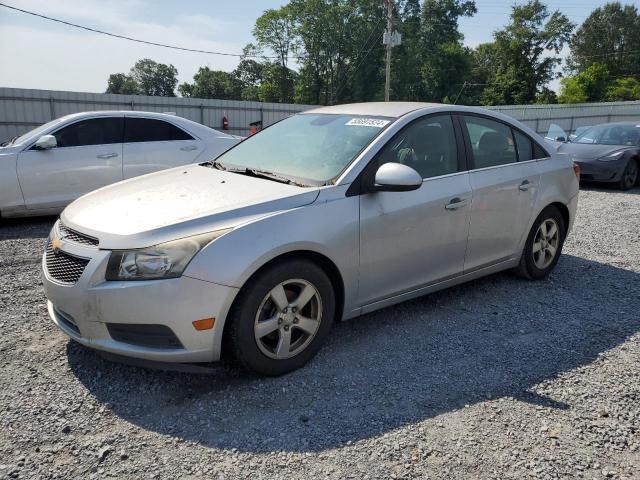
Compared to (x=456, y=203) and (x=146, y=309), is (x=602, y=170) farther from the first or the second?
(x=146, y=309)

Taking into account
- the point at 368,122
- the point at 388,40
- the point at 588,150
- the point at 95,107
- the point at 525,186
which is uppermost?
the point at 388,40

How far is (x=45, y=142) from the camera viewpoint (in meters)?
6.80

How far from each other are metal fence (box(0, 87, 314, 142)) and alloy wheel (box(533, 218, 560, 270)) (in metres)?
12.6

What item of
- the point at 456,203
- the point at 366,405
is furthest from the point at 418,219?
the point at 366,405

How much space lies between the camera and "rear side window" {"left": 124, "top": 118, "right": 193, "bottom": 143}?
7.52 metres

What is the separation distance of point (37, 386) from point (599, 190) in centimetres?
1121

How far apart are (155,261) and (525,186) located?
10.8 ft

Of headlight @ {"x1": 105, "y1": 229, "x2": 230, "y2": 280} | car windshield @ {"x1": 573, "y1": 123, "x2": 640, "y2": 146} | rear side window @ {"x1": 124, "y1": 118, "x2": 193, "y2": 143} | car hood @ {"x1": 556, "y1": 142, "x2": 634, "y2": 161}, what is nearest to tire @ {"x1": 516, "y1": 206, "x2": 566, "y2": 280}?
headlight @ {"x1": 105, "y1": 229, "x2": 230, "y2": 280}

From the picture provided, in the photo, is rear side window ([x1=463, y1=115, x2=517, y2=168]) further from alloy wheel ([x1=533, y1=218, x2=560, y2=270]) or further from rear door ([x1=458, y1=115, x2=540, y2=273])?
alloy wheel ([x1=533, y1=218, x2=560, y2=270])

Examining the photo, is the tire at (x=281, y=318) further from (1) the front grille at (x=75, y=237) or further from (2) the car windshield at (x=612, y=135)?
(2) the car windshield at (x=612, y=135)

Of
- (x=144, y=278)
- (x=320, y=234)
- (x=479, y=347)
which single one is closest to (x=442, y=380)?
(x=479, y=347)

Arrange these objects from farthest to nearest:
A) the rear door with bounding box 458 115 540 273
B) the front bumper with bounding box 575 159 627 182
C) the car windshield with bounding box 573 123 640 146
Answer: the car windshield with bounding box 573 123 640 146 → the front bumper with bounding box 575 159 627 182 → the rear door with bounding box 458 115 540 273

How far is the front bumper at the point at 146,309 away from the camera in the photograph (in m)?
2.75

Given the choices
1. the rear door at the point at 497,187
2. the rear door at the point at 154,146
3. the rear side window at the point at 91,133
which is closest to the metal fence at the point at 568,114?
the rear door at the point at 154,146
